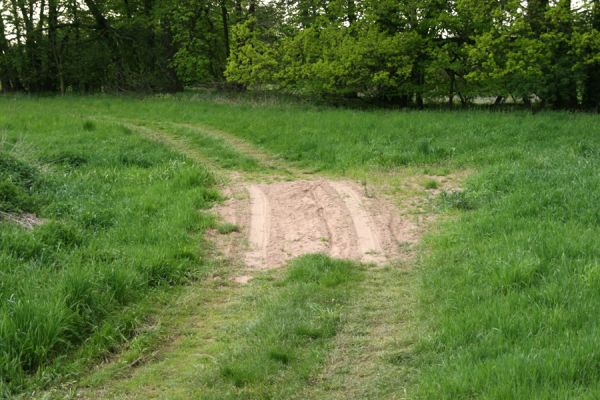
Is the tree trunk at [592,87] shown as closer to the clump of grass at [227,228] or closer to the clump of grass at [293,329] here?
the clump of grass at [227,228]

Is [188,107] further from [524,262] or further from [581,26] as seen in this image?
[524,262]

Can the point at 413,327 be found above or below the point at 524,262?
below

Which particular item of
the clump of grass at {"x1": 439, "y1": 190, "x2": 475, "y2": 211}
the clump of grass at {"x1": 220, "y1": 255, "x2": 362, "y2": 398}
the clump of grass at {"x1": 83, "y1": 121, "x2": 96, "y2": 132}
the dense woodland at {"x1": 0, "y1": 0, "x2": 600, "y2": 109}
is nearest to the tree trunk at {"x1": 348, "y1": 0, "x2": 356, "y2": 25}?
the dense woodland at {"x1": 0, "y1": 0, "x2": 600, "y2": 109}

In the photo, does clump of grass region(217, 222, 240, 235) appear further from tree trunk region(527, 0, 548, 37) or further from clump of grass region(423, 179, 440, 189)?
tree trunk region(527, 0, 548, 37)

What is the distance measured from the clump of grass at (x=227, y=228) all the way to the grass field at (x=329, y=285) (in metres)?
0.22

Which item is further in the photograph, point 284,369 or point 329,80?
point 329,80

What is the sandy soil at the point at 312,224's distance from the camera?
7.27 m

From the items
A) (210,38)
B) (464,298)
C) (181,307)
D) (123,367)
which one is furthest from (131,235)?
(210,38)

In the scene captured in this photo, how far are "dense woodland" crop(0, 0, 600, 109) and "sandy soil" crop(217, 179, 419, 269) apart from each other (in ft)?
39.5

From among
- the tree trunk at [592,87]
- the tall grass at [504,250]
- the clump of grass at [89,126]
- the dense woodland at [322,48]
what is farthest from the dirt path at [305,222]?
the tree trunk at [592,87]

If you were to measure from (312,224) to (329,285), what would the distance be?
236cm

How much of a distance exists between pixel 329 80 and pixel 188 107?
5833 mm

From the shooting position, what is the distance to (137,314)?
213 inches

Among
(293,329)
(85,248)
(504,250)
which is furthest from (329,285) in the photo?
(85,248)
